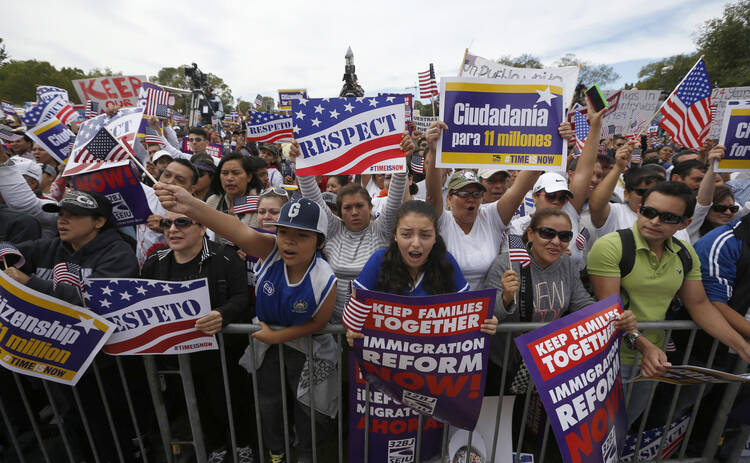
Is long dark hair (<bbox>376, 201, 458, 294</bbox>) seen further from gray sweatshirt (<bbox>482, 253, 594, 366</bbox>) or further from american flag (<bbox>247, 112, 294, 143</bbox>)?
american flag (<bbox>247, 112, 294, 143</bbox>)

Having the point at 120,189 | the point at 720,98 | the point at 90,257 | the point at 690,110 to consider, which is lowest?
the point at 90,257

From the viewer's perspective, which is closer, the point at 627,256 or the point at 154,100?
the point at 627,256

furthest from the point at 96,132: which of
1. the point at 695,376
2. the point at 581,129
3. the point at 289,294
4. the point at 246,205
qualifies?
the point at 581,129

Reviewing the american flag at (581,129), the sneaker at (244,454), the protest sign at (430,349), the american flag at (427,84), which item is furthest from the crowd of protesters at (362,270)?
the american flag at (427,84)

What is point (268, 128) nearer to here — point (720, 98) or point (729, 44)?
point (720, 98)

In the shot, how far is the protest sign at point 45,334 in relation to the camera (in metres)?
2.17

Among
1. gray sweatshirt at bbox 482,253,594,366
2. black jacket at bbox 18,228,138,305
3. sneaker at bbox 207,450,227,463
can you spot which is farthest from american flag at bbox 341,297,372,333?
sneaker at bbox 207,450,227,463

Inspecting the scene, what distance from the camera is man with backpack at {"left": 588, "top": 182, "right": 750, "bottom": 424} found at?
2549 mm

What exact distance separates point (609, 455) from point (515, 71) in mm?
4252

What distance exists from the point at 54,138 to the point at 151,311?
12.6 feet

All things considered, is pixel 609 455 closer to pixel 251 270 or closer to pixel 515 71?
pixel 251 270

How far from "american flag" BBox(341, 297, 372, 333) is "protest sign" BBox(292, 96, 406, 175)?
146cm

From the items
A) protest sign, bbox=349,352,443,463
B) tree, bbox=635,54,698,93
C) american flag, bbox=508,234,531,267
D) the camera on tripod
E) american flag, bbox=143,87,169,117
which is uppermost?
tree, bbox=635,54,698,93

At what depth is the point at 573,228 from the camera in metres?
3.37
